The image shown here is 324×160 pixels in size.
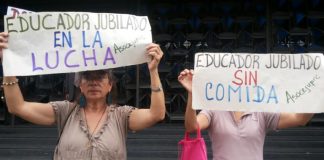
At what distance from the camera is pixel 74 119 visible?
2600 mm

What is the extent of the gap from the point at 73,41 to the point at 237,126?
38.3 inches

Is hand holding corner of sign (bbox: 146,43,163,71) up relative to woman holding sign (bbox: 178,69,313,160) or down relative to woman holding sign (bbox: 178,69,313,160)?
up

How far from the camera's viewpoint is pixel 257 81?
281 cm

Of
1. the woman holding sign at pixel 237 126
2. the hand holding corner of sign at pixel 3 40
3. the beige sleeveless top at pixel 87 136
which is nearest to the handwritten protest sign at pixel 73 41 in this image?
the hand holding corner of sign at pixel 3 40

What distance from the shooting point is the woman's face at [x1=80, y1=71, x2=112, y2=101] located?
260cm

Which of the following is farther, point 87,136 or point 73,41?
point 73,41

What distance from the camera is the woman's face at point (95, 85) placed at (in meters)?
2.60

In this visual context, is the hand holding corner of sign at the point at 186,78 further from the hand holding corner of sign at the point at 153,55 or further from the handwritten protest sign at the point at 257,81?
the hand holding corner of sign at the point at 153,55

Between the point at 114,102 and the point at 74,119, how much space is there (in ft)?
0.89

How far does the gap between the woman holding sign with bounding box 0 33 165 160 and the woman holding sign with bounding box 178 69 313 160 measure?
24cm

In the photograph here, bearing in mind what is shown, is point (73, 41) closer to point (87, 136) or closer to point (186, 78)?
point (87, 136)

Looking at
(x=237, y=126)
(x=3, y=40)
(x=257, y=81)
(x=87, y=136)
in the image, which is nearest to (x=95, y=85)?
(x=87, y=136)

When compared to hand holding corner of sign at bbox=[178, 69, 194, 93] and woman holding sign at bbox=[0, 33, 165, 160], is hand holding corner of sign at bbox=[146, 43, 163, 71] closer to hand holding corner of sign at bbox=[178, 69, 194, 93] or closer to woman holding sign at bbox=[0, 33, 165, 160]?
woman holding sign at bbox=[0, 33, 165, 160]

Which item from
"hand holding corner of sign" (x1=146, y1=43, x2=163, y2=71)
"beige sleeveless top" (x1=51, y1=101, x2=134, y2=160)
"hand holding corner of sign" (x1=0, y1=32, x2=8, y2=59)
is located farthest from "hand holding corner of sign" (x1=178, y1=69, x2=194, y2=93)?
"hand holding corner of sign" (x1=0, y1=32, x2=8, y2=59)
